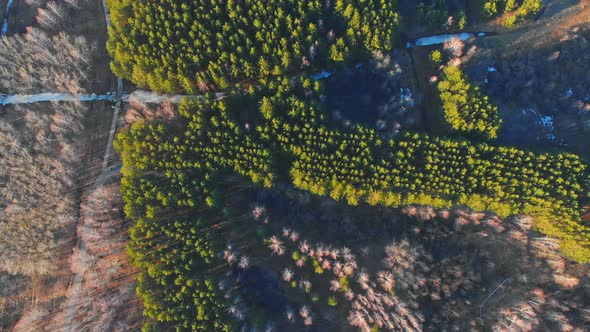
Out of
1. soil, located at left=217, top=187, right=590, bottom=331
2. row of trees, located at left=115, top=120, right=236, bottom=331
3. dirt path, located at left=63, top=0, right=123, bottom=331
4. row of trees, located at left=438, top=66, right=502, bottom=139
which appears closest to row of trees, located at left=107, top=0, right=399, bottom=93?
dirt path, located at left=63, top=0, right=123, bottom=331

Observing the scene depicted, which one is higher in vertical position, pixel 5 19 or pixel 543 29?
pixel 5 19

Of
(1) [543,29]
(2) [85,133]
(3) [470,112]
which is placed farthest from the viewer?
(1) [543,29]

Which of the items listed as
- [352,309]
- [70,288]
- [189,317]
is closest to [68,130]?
[70,288]

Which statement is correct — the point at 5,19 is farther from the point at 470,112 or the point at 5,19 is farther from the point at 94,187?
the point at 470,112

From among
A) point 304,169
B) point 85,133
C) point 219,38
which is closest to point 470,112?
point 304,169

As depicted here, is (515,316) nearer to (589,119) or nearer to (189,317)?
(589,119)

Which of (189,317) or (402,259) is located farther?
(402,259)

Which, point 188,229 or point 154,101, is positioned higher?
point 154,101
